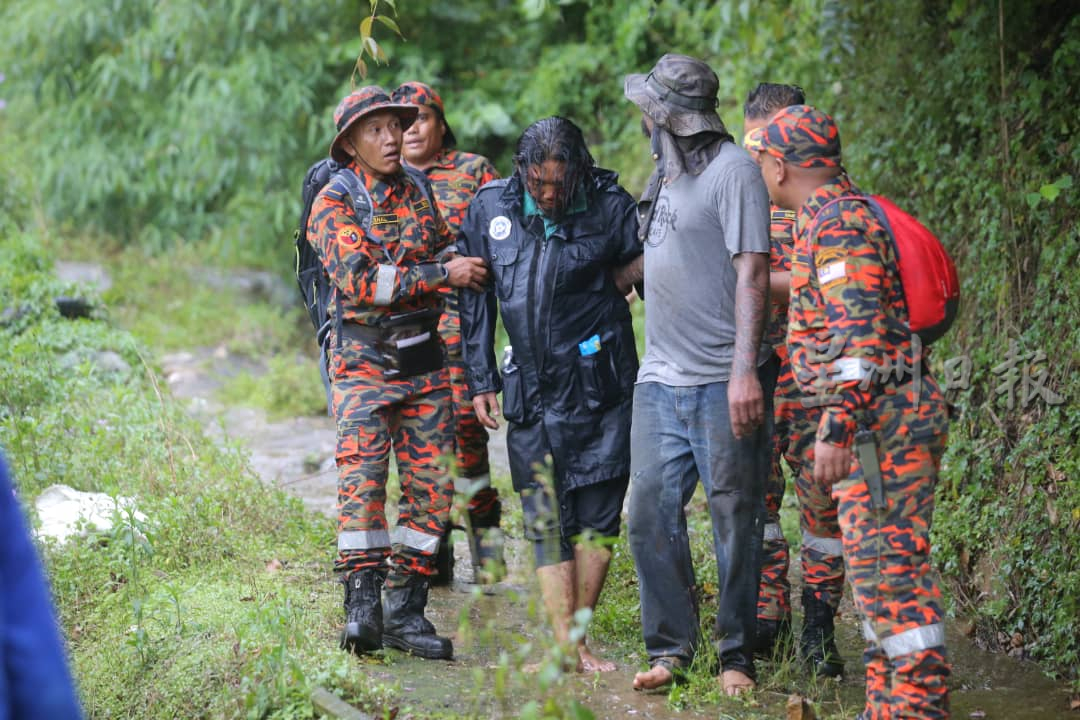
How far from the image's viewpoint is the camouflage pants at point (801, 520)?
5.03 metres

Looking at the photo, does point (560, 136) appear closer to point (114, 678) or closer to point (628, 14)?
point (114, 678)

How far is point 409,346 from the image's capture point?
529 centimetres

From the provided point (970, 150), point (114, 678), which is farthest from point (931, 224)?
point (114, 678)

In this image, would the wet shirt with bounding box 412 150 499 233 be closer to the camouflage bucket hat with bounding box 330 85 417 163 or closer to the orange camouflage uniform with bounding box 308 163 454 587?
the orange camouflage uniform with bounding box 308 163 454 587

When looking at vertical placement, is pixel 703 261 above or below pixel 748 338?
→ above

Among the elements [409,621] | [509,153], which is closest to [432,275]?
[409,621]

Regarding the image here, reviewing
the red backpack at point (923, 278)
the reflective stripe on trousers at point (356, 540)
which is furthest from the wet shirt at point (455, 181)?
the red backpack at point (923, 278)

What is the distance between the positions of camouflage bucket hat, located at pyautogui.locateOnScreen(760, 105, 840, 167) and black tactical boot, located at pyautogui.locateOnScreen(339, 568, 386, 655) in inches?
93.5

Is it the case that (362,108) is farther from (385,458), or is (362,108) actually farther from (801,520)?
(801,520)

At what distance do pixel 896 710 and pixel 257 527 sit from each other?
3.92 m

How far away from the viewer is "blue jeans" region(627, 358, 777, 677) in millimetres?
4676

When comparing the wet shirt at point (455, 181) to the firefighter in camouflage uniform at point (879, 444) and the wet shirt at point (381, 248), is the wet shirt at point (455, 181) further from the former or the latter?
the firefighter in camouflage uniform at point (879, 444)

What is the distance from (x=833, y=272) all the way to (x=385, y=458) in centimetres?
218

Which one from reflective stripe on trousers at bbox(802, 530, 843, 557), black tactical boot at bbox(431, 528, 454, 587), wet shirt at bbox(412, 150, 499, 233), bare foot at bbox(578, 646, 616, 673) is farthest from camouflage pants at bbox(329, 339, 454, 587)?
reflective stripe on trousers at bbox(802, 530, 843, 557)
